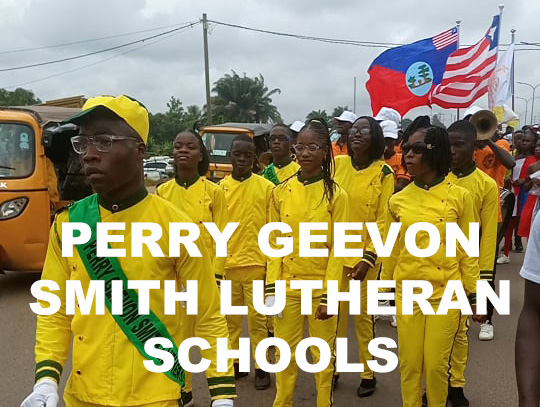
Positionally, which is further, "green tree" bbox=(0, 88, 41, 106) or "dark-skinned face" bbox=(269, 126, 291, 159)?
"green tree" bbox=(0, 88, 41, 106)

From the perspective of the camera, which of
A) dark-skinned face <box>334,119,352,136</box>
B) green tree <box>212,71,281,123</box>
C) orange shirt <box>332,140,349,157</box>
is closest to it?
dark-skinned face <box>334,119,352,136</box>

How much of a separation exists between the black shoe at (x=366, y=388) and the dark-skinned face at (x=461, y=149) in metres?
1.88

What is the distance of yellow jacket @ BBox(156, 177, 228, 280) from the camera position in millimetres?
4496

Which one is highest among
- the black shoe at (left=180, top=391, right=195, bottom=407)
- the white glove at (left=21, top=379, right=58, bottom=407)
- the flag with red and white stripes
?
the flag with red and white stripes

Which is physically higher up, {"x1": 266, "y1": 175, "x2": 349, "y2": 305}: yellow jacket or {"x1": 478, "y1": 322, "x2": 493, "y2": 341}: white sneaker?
{"x1": 266, "y1": 175, "x2": 349, "y2": 305}: yellow jacket

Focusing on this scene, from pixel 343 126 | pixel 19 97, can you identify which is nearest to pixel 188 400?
pixel 343 126

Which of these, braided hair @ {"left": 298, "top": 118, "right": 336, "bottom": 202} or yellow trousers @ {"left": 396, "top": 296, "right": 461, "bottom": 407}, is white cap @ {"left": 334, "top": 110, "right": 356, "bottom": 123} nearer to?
braided hair @ {"left": 298, "top": 118, "right": 336, "bottom": 202}

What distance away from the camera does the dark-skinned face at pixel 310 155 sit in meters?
3.79

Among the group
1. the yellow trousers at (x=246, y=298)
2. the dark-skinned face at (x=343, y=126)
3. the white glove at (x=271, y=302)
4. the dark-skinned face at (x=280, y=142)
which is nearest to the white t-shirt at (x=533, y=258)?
the white glove at (x=271, y=302)

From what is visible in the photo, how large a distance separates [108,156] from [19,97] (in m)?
59.0

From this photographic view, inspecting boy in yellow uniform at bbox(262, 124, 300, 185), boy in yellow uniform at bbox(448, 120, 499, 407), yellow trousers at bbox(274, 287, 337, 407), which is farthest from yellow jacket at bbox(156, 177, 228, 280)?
boy in yellow uniform at bbox(448, 120, 499, 407)

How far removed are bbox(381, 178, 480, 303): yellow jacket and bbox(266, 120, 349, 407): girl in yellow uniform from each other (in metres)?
0.41

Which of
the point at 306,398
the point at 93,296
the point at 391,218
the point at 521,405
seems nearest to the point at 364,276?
the point at 391,218

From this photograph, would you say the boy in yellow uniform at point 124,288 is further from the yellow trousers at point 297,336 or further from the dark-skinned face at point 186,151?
the dark-skinned face at point 186,151
